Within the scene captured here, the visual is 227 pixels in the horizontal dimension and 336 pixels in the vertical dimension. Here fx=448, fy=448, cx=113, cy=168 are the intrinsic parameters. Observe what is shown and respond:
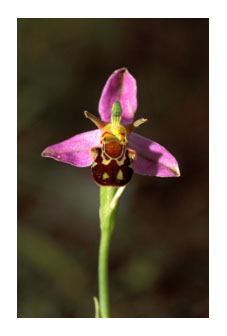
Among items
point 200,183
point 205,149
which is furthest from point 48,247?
point 205,149

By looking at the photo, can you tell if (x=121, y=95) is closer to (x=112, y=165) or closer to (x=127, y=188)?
(x=112, y=165)

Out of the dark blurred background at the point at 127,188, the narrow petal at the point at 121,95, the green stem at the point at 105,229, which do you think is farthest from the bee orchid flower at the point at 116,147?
the dark blurred background at the point at 127,188

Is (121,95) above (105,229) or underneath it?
above

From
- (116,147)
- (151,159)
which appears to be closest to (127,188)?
(151,159)

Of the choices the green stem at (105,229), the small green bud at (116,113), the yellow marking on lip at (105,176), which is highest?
the small green bud at (116,113)

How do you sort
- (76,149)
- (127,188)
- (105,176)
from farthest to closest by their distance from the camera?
1. (127,188)
2. (76,149)
3. (105,176)

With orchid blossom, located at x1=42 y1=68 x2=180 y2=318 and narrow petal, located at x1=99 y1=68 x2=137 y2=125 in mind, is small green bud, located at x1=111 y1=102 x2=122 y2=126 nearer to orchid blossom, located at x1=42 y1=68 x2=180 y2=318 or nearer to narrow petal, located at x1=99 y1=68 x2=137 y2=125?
orchid blossom, located at x1=42 y1=68 x2=180 y2=318

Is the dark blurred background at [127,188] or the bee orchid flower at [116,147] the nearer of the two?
the bee orchid flower at [116,147]

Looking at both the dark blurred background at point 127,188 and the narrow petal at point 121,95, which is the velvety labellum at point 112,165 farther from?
the dark blurred background at point 127,188
